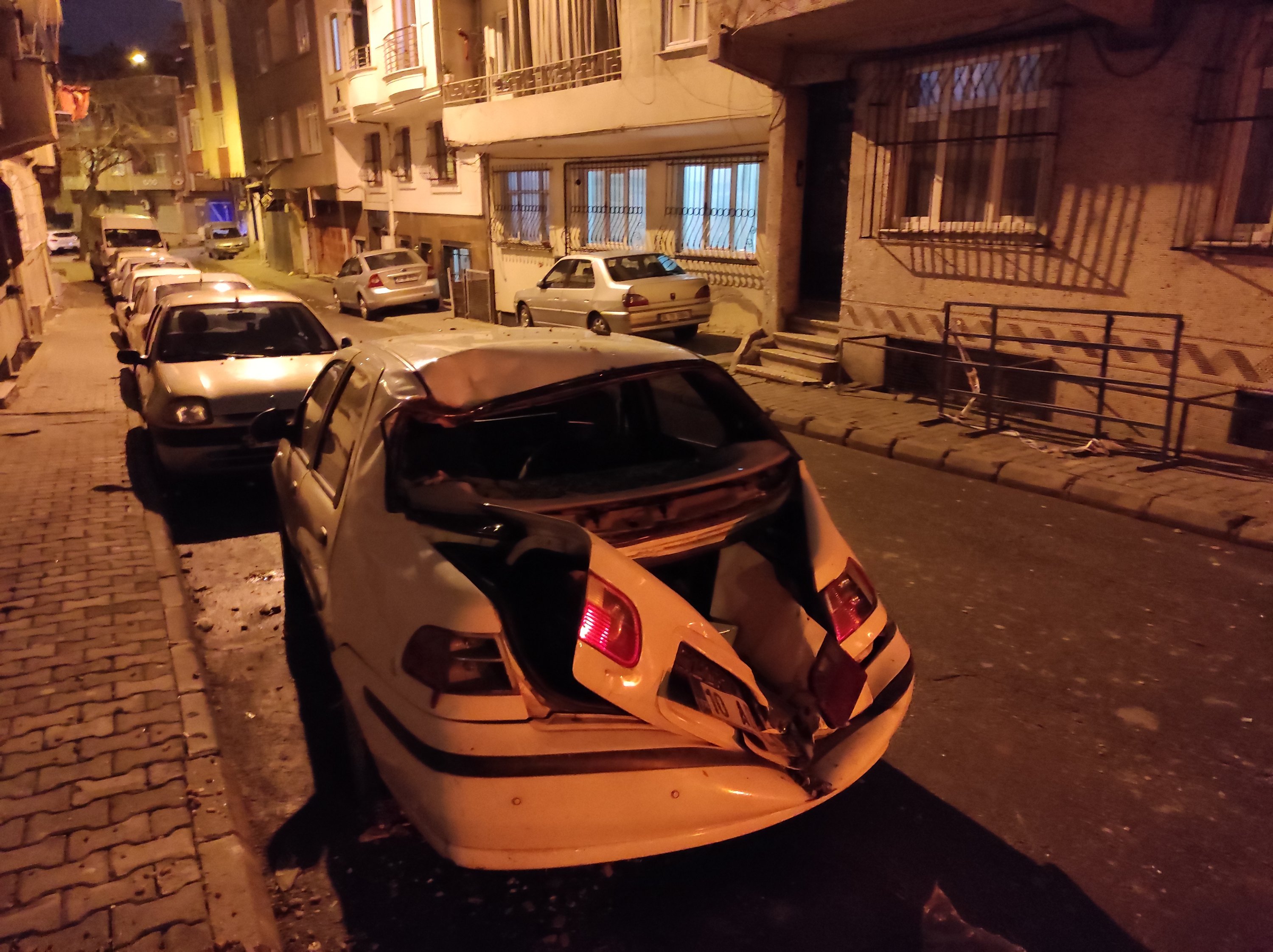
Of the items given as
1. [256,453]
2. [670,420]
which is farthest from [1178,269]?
[256,453]

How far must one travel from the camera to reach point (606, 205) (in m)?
17.8

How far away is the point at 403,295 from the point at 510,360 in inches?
737

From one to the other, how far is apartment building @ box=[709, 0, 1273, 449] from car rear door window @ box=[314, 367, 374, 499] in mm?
6533

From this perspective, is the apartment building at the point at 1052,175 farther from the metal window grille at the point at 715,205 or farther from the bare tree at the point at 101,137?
the bare tree at the point at 101,137

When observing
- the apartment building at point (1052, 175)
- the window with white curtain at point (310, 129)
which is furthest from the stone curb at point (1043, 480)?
the window with white curtain at point (310, 129)

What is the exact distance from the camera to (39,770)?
327cm

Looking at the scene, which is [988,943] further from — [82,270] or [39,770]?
[82,270]

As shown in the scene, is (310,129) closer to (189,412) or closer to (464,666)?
(189,412)

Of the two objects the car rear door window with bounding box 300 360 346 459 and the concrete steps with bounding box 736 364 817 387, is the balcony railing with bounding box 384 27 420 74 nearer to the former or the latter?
the concrete steps with bounding box 736 364 817 387

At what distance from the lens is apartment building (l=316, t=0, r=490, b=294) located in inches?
848

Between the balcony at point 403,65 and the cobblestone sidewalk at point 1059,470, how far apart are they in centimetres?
1644

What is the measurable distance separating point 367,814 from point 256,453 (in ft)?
13.9

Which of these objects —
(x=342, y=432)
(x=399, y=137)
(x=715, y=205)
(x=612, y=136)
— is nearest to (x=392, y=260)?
(x=399, y=137)

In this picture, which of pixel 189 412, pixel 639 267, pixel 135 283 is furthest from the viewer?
pixel 135 283
